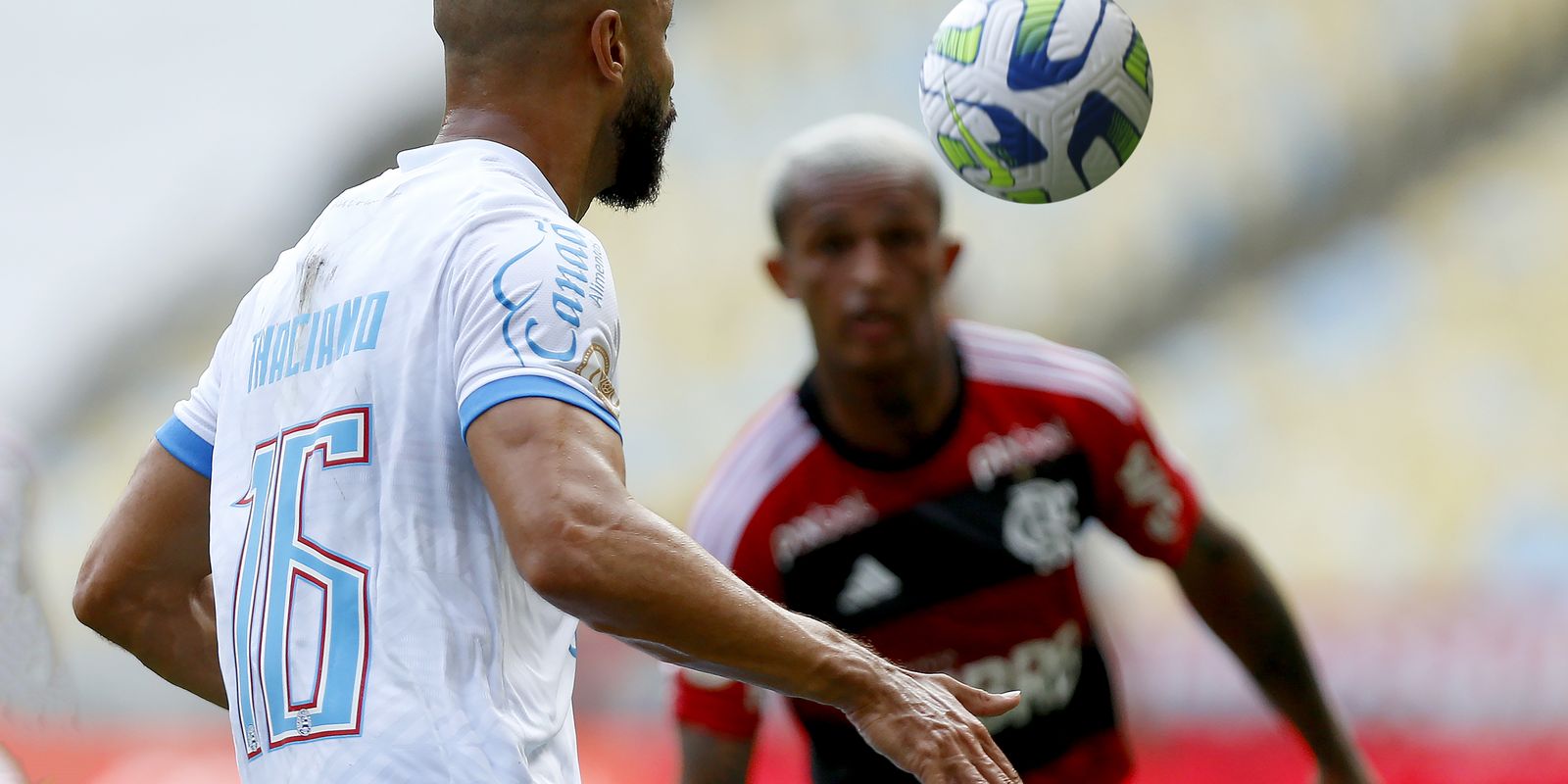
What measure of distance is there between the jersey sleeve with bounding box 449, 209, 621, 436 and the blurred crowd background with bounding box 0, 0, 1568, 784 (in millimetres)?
5531

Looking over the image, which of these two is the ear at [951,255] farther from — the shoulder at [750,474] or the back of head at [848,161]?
the shoulder at [750,474]

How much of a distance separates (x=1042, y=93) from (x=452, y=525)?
5.27ft

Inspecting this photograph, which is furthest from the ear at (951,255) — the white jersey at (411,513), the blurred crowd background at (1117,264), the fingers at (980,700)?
the blurred crowd background at (1117,264)

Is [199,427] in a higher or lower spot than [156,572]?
higher

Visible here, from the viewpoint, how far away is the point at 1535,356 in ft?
26.9

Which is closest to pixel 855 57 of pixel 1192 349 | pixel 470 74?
pixel 1192 349

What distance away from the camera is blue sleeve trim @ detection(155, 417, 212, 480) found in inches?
94.7

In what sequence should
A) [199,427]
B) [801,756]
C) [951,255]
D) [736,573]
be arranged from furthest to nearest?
[801,756]
[951,255]
[736,573]
[199,427]

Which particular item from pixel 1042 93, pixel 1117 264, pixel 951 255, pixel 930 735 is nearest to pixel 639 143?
pixel 1042 93

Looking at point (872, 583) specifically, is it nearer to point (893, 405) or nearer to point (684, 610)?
point (893, 405)

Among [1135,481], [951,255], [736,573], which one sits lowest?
[736,573]

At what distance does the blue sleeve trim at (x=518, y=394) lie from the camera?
6.12 feet

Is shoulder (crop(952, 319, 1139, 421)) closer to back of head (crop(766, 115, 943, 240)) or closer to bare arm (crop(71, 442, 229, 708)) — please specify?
back of head (crop(766, 115, 943, 240))

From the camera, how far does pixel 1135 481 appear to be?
3592 millimetres
